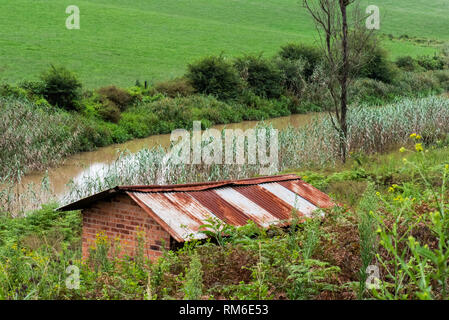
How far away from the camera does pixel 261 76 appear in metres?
34.9

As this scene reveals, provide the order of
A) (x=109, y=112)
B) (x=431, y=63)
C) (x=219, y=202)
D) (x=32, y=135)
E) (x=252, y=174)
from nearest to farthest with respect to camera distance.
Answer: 1. (x=219, y=202)
2. (x=252, y=174)
3. (x=32, y=135)
4. (x=109, y=112)
5. (x=431, y=63)

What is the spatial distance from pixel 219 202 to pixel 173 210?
830 millimetres

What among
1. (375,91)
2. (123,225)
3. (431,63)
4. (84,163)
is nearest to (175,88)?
(84,163)

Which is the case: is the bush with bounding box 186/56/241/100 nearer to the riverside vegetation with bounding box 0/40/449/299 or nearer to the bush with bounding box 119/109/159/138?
the riverside vegetation with bounding box 0/40/449/299

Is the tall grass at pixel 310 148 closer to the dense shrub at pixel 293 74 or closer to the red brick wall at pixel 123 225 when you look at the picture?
the red brick wall at pixel 123 225

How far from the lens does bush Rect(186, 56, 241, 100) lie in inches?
1278

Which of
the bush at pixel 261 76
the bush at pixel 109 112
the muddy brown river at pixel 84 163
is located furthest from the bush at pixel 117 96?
the bush at pixel 261 76

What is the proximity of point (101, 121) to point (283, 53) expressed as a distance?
17.3 metres

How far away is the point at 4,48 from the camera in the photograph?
36.4 metres

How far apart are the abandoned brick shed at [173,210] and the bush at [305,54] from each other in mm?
30644

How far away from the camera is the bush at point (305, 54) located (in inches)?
1508

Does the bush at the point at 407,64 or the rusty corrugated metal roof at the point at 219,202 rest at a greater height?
the bush at the point at 407,64

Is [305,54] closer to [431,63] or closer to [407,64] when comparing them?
[407,64]

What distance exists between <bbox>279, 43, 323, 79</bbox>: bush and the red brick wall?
1244 inches
